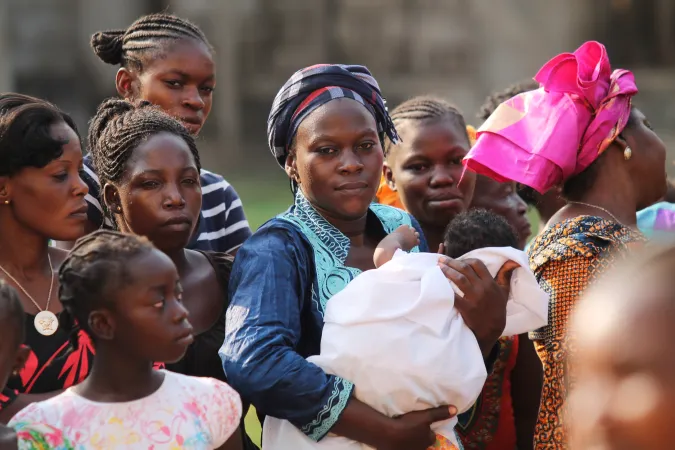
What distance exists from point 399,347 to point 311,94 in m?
0.98

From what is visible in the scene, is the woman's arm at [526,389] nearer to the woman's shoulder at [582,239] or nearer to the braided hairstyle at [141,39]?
the woman's shoulder at [582,239]

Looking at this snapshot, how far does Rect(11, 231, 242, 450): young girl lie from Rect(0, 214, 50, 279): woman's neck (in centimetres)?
49

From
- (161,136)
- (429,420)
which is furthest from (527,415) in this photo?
(161,136)

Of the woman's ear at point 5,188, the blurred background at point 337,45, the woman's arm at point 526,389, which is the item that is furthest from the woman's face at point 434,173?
the blurred background at point 337,45

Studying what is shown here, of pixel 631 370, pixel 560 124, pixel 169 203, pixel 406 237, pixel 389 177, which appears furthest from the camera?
pixel 389 177

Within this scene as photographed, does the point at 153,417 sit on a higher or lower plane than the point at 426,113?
lower

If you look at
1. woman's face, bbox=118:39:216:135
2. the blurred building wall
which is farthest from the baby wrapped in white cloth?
the blurred building wall

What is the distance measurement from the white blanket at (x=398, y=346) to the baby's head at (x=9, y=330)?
86cm

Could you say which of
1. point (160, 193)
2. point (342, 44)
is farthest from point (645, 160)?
point (342, 44)

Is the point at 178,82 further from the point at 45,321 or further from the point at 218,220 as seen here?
the point at 45,321

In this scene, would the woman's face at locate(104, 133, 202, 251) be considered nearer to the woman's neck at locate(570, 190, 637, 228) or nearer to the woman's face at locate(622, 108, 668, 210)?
the woman's neck at locate(570, 190, 637, 228)

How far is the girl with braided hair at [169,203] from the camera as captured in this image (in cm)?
358

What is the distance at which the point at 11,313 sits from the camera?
2.88m

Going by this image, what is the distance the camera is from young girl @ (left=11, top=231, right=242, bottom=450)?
2.92m
